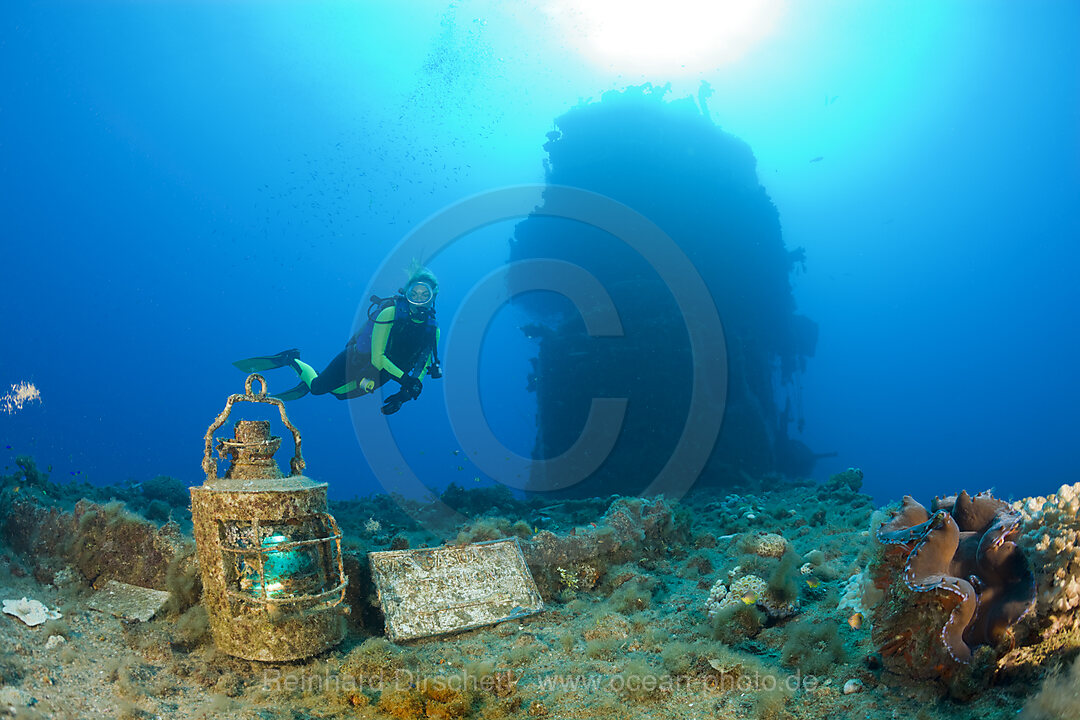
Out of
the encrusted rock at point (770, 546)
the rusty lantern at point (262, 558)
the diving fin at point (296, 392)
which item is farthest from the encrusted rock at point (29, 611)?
the encrusted rock at point (770, 546)

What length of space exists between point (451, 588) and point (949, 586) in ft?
13.5

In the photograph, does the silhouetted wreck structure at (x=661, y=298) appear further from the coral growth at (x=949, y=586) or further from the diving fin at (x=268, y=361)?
the coral growth at (x=949, y=586)

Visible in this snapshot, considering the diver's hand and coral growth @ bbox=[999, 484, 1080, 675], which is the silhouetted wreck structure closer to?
the diver's hand

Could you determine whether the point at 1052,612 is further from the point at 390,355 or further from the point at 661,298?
the point at 661,298

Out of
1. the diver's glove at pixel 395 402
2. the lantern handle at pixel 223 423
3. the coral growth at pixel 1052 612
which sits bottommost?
the coral growth at pixel 1052 612

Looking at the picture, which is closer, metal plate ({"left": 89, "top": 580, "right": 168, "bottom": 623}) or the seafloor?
the seafloor

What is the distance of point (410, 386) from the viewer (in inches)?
396

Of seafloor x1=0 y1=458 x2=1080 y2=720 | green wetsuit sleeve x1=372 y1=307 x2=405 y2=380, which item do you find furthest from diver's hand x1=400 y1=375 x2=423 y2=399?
seafloor x1=0 y1=458 x2=1080 y2=720

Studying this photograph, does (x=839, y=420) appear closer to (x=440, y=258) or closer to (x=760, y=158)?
(x=760, y=158)

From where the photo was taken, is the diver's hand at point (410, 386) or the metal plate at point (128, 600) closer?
the metal plate at point (128, 600)

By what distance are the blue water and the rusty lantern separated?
4017 centimetres

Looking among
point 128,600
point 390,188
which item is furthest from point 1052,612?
point 390,188

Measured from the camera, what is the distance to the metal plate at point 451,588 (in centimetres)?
480

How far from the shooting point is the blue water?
A: 4469 cm
